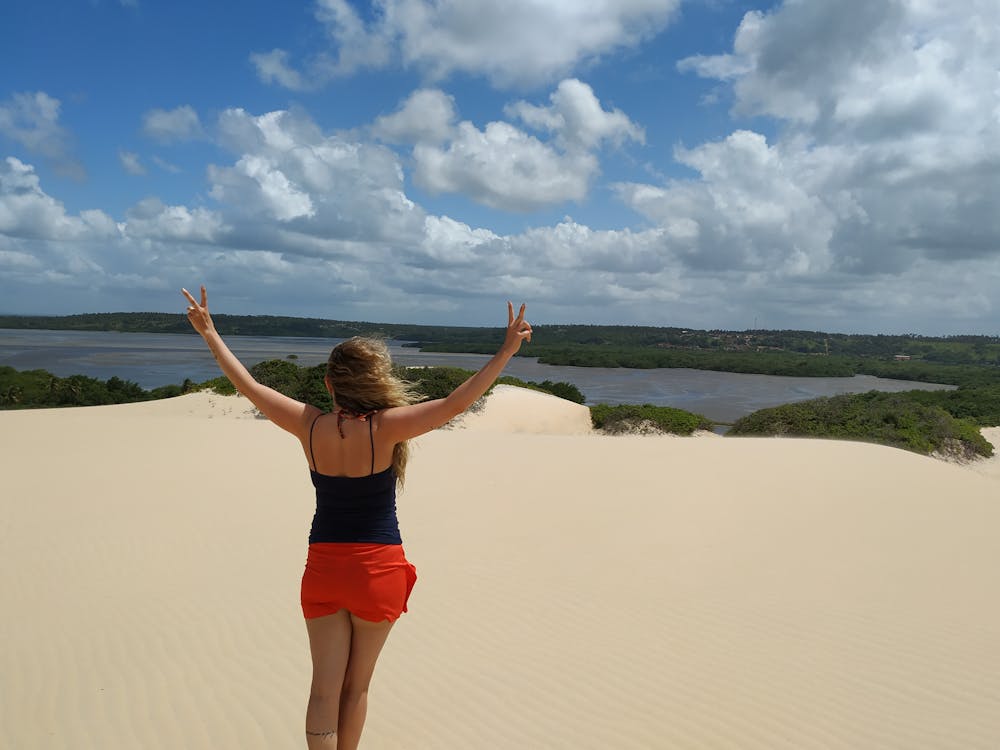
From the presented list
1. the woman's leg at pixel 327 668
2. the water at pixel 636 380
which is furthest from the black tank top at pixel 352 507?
the water at pixel 636 380

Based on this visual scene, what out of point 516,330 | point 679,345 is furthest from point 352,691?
point 679,345

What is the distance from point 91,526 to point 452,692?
626cm

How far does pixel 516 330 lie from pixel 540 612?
3950mm

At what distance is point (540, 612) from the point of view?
6.01 m

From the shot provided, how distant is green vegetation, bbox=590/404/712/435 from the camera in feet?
71.7

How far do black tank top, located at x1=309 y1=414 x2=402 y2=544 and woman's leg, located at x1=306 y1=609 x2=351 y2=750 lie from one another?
11.9 inches

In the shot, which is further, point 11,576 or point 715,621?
point 11,576

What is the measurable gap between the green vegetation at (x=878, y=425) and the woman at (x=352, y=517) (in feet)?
64.8

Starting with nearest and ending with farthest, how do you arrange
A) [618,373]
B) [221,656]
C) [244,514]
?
[221,656] < [244,514] < [618,373]

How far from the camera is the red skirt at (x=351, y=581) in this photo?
2.54m

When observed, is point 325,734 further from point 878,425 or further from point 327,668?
point 878,425

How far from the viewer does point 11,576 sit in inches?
267

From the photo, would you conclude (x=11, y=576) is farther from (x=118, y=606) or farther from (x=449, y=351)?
(x=449, y=351)

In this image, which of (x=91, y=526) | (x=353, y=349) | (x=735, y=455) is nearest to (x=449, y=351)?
(x=735, y=455)
